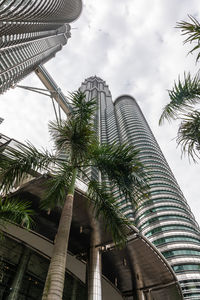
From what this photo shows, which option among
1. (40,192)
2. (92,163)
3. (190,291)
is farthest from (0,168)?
(190,291)

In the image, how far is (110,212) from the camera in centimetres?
664

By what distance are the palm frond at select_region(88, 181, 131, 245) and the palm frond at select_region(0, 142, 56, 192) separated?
6.86ft

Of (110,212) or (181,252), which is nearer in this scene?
(110,212)

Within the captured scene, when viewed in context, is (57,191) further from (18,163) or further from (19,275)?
(19,275)

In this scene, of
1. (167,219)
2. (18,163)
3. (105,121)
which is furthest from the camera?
(105,121)

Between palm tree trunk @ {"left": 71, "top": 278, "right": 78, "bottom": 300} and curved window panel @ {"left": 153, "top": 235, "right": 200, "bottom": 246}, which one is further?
curved window panel @ {"left": 153, "top": 235, "right": 200, "bottom": 246}

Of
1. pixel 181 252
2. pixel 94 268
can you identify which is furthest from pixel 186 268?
pixel 94 268

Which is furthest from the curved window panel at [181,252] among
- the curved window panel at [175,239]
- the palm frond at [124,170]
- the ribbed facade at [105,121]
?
the palm frond at [124,170]

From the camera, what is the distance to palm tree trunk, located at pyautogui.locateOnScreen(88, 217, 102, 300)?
11.1 meters

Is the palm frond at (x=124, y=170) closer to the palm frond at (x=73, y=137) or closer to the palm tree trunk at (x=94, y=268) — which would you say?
the palm frond at (x=73, y=137)

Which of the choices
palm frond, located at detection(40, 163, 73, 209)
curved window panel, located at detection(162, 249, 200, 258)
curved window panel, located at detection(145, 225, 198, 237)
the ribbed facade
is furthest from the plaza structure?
the ribbed facade

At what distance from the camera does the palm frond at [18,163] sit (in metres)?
6.31

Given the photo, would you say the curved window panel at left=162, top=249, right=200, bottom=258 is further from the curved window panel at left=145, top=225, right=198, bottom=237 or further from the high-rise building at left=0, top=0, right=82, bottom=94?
the high-rise building at left=0, top=0, right=82, bottom=94

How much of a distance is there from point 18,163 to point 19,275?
896 centimetres
